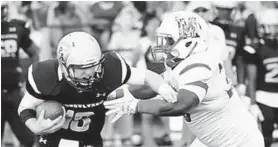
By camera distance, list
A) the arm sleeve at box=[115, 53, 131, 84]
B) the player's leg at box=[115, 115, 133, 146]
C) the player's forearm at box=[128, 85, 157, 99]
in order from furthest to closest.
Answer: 1. the player's leg at box=[115, 115, 133, 146]
2. the player's forearm at box=[128, 85, 157, 99]
3. the arm sleeve at box=[115, 53, 131, 84]

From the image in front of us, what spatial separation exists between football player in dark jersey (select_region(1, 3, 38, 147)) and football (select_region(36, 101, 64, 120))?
2.52 m

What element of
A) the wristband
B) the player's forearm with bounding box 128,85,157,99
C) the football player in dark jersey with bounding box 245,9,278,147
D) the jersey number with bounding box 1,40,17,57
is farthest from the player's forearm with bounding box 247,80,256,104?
the wristband

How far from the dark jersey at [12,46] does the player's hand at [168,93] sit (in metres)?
2.89

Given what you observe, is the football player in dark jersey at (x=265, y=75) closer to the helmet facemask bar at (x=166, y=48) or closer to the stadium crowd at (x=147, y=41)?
the stadium crowd at (x=147, y=41)

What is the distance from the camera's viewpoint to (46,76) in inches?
203

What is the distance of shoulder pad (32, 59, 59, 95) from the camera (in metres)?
5.11

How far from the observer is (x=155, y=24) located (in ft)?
28.4

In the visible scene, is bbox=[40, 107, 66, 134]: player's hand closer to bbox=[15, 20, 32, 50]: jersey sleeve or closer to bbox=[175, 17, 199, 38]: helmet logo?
bbox=[175, 17, 199, 38]: helmet logo

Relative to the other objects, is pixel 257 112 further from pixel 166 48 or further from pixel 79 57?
pixel 79 57

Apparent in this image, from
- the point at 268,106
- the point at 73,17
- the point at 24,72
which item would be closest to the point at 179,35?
the point at 268,106

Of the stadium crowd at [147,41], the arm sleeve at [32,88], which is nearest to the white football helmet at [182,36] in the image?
the arm sleeve at [32,88]

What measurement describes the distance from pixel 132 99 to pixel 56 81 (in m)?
0.49

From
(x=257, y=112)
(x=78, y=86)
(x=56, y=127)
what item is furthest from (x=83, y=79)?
(x=257, y=112)

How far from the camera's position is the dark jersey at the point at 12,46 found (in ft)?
25.6
